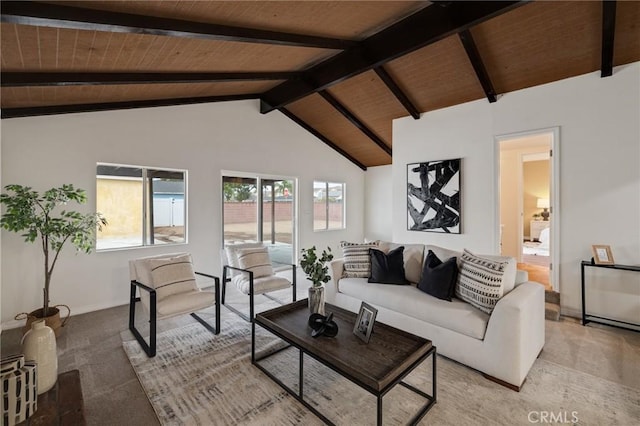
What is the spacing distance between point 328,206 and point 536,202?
21.3ft

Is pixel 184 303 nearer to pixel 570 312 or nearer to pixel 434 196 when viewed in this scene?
pixel 434 196

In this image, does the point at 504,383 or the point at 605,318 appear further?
the point at 605,318

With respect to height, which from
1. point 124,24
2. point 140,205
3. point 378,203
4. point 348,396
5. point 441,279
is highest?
point 124,24

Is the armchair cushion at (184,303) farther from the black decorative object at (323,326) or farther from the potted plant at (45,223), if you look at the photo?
the black decorative object at (323,326)

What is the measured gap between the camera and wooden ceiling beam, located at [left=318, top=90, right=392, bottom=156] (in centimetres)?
516

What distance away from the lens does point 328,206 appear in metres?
7.19

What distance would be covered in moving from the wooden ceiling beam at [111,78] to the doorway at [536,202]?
407 centimetres

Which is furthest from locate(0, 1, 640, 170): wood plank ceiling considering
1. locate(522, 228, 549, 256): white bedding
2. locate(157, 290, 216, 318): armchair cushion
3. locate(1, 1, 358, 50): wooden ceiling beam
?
locate(522, 228, 549, 256): white bedding

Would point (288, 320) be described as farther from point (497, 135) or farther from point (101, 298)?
point (497, 135)

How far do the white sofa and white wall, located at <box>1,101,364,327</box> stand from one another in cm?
325

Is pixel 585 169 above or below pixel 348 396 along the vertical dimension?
above

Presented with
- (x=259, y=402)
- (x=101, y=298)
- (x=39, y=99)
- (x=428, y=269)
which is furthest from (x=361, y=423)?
(x=39, y=99)

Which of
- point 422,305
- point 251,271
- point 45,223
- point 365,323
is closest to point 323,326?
point 365,323

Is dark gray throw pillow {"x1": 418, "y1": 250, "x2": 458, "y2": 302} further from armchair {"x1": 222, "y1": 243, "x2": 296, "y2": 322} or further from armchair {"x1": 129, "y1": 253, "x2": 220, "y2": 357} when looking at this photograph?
armchair {"x1": 129, "y1": 253, "x2": 220, "y2": 357}
